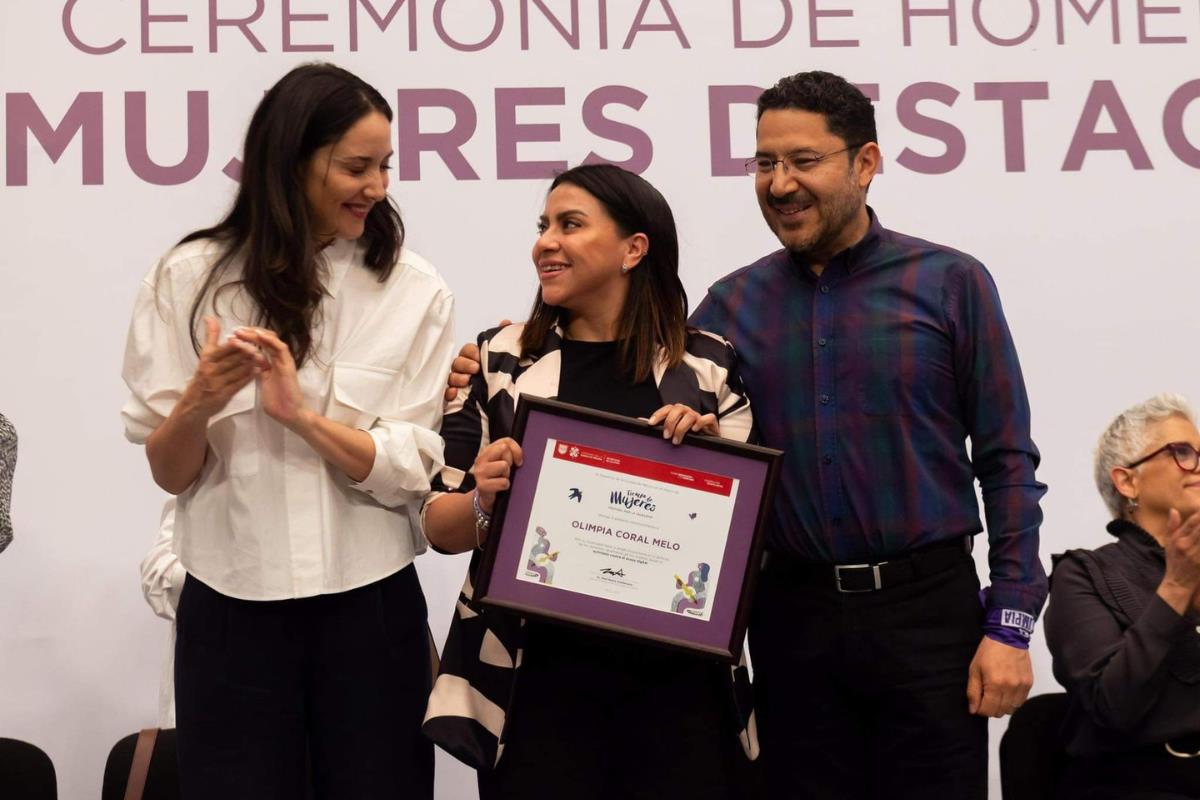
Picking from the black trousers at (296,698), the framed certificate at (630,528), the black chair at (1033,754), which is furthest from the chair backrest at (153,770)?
the black chair at (1033,754)

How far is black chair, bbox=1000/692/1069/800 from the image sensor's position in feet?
10.1

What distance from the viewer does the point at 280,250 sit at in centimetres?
226

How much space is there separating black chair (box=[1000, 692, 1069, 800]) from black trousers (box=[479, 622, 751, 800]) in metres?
1.05

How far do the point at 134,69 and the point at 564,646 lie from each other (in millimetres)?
2472

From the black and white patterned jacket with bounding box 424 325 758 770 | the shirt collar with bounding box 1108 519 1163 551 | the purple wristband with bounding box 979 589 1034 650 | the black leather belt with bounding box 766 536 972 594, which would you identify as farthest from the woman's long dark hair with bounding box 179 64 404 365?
the shirt collar with bounding box 1108 519 1163 551

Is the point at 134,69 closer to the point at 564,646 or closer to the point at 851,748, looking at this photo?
the point at 564,646

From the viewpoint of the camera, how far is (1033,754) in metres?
3.09

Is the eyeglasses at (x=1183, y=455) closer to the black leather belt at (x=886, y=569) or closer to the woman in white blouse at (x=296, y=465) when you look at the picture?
the black leather belt at (x=886, y=569)

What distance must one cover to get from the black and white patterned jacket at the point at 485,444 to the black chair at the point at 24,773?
154 centimetres

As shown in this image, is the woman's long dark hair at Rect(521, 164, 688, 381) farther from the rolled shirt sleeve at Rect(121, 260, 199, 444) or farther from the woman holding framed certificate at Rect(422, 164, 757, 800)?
the rolled shirt sleeve at Rect(121, 260, 199, 444)

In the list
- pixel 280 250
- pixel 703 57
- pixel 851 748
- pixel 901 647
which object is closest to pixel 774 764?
pixel 851 748

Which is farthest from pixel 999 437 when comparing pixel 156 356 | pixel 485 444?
pixel 156 356

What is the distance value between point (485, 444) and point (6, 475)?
89cm

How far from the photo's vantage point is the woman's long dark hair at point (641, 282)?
2.45 meters
